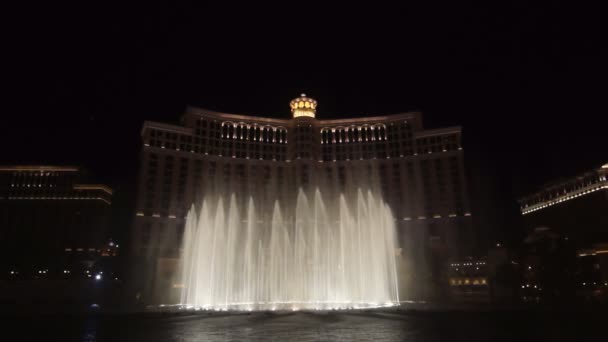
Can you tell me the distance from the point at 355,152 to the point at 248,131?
83.0 feet

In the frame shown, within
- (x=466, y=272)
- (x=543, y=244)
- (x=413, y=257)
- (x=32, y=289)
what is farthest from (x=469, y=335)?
(x=413, y=257)

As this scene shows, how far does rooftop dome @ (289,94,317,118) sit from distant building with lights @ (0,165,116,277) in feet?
163

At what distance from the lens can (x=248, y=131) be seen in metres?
96.9

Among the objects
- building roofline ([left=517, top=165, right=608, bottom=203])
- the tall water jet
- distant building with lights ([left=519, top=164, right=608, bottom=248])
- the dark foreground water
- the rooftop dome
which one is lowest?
the dark foreground water

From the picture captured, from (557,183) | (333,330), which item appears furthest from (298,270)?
(557,183)

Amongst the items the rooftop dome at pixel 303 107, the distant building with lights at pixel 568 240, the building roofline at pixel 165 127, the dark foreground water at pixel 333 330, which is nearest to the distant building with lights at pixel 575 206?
the distant building with lights at pixel 568 240

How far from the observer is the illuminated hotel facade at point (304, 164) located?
85250 mm

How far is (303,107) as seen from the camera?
331 ft

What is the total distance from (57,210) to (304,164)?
57.5m

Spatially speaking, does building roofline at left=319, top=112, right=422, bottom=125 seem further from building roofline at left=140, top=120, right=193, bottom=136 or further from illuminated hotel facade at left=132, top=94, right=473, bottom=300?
building roofline at left=140, top=120, right=193, bottom=136

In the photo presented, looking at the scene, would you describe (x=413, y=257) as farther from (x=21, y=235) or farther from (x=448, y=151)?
(x=21, y=235)

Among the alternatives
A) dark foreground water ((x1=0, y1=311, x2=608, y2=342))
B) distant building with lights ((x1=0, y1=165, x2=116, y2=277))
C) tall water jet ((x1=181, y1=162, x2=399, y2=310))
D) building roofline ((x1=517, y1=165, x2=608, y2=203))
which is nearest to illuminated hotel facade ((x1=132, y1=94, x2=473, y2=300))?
distant building with lights ((x1=0, y1=165, x2=116, y2=277))

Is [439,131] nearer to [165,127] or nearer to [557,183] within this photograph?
[557,183]

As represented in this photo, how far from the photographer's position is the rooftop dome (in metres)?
100
